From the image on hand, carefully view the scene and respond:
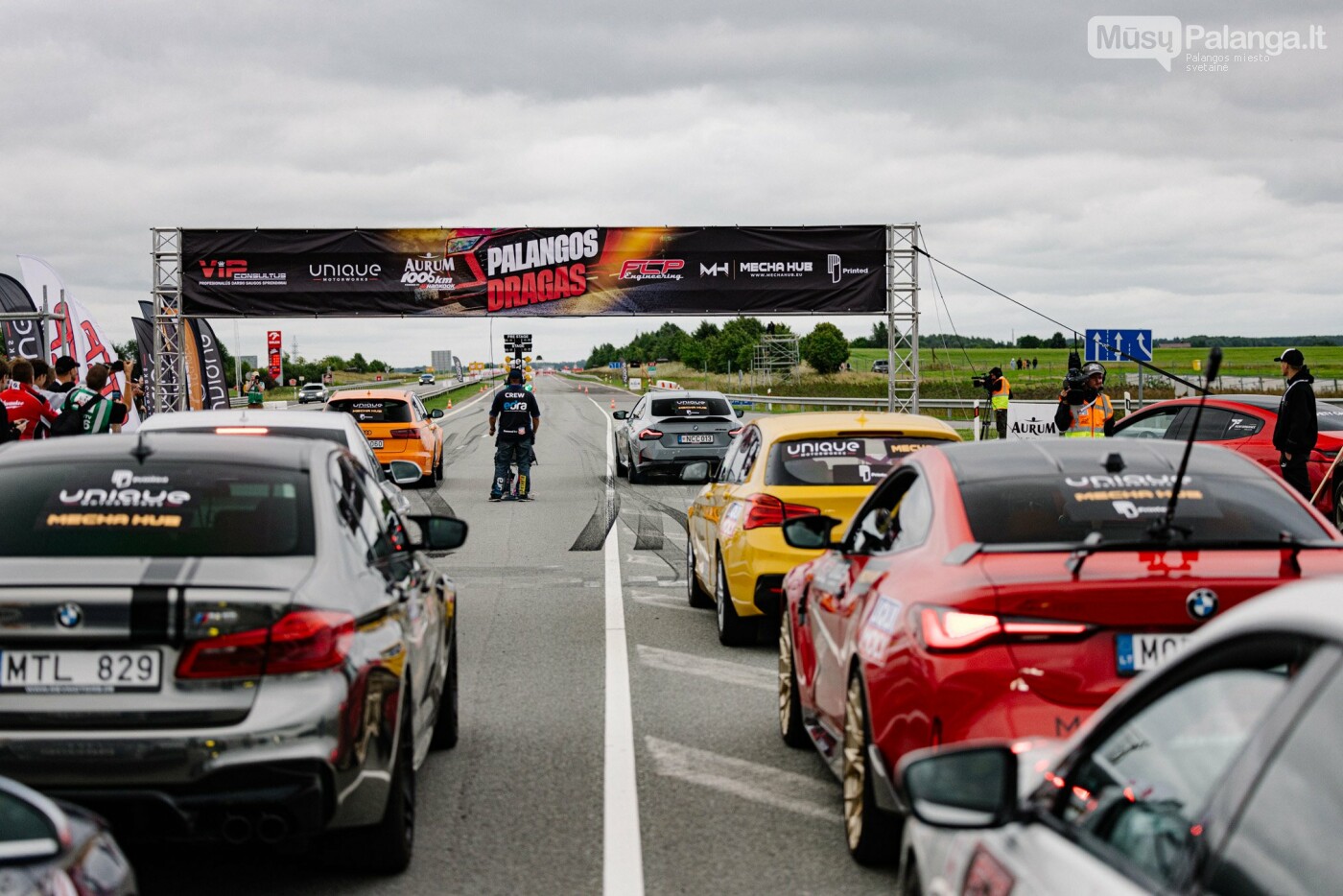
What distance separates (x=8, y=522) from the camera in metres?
5.11

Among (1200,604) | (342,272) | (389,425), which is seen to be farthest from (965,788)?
(342,272)

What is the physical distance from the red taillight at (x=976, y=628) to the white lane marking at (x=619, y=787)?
130 cm

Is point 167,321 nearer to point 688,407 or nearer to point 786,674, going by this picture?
point 688,407

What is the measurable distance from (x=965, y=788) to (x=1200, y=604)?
2202 millimetres

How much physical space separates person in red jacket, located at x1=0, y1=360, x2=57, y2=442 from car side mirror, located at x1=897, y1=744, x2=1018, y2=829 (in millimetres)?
14369

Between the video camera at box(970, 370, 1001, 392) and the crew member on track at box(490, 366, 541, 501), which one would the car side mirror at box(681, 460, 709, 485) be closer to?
the crew member on track at box(490, 366, 541, 501)

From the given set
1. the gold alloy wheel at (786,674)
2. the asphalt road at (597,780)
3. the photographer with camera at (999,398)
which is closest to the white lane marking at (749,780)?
the asphalt road at (597,780)

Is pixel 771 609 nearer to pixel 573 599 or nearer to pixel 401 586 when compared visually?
pixel 573 599

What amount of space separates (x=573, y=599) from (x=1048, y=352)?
7253 inches

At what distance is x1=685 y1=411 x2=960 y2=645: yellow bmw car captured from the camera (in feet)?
31.8

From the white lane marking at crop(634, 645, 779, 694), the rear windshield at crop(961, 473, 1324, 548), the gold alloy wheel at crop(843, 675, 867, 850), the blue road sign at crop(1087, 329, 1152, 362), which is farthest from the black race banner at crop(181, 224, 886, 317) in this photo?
the gold alloy wheel at crop(843, 675, 867, 850)

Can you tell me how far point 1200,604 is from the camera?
4.66 meters

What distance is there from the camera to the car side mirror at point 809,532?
6.73 meters

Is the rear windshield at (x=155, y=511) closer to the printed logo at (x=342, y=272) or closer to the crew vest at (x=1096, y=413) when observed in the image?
the crew vest at (x=1096, y=413)
